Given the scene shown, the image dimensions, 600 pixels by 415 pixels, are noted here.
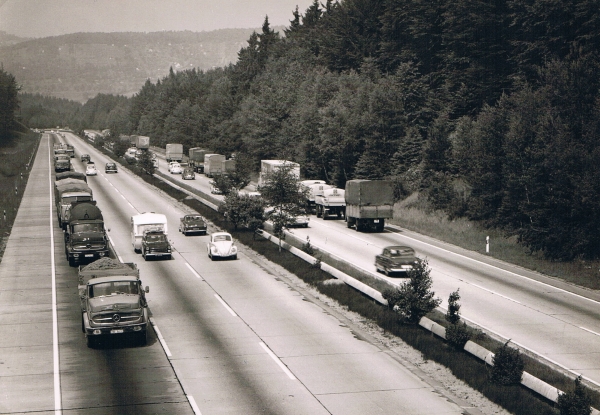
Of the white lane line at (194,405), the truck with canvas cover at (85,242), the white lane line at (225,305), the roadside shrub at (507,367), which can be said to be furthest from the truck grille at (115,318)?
the truck with canvas cover at (85,242)

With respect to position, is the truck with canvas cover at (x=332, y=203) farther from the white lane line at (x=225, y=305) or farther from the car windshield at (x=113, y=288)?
the car windshield at (x=113, y=288)

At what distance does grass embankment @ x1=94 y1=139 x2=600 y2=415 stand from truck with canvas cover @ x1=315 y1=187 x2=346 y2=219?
68.2 feet

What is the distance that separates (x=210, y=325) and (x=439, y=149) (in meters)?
44.6

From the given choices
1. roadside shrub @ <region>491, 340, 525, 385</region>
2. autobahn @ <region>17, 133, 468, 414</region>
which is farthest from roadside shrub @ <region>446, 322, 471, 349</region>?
roadside shrub @ <region>491, 340, 525, 385</region>

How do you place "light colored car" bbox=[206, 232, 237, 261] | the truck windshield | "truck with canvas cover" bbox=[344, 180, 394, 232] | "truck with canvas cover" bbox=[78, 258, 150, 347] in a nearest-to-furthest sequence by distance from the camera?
"truck with canvas cover" bbox=[78, 258, 150, 347] < "light colored car" bbox=[206, 232, 237, 261] < the truck windshield < "truck with canvas cover" bbox=[344, 180, 394, 232]

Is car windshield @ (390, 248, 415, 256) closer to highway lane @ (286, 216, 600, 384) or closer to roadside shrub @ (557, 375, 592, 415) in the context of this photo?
highway lane @ (286, 216, 600, 384)

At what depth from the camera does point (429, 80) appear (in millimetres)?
90500

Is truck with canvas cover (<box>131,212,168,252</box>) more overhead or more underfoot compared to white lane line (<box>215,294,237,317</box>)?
more overhead

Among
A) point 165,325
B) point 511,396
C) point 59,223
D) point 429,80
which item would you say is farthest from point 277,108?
point 511,396

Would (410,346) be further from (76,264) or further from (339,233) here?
(339,233)

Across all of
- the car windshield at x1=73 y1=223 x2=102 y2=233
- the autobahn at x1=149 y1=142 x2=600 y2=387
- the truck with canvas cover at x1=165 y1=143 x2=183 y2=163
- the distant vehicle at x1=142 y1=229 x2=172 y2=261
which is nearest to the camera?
the autobahn at x1=149 y1=142 x2=600 y2=387

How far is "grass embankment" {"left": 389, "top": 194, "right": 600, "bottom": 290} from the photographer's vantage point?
140 ft

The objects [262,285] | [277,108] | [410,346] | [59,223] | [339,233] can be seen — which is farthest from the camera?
[277,108]

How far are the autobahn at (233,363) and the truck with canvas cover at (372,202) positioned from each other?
58.6 feet
